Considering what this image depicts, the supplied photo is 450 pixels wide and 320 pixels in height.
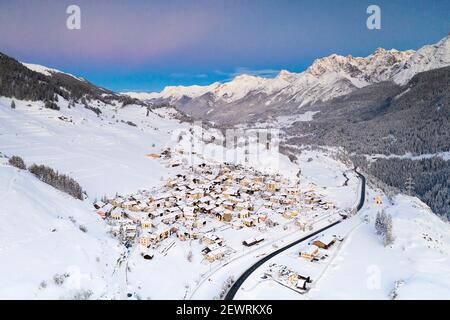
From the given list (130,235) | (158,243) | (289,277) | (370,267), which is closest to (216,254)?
(158,243)

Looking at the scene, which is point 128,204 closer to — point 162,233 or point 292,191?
point 162,233

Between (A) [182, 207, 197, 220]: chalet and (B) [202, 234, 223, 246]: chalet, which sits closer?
(B) [202, 234, 223, 246]: chalet

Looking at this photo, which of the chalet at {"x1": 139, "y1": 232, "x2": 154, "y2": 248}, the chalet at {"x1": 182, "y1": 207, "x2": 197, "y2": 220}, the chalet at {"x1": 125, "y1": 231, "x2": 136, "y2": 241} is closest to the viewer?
the chalet at {"x1": 125, "y1": 231, "x2": 136, "y2": 241}

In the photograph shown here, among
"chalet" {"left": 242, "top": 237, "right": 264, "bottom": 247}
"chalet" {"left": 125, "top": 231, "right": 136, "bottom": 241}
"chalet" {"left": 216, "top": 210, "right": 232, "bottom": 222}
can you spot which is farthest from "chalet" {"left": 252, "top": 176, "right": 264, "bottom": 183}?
"chalet" {"left": 125, "top": 231, "right": 136, "bottom": 241}

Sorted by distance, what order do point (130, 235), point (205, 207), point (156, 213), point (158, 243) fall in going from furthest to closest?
point (205, 207), point (156, 213), point (158, 243), point (130, 235)

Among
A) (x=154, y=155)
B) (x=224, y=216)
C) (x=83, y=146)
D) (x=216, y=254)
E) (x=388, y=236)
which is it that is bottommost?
(x=216, y=254)

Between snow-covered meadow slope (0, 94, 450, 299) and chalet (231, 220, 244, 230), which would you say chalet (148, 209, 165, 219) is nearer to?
snow-covered meadow slope (0, 94, 450, 299)
